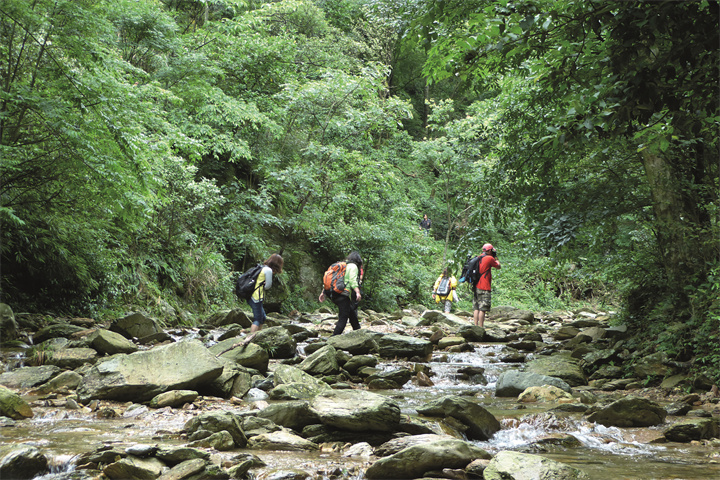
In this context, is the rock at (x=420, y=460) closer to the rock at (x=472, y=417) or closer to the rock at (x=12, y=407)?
the rock at (x=472, y=417)

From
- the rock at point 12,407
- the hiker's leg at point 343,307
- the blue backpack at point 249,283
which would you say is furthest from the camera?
the hiker's leg at point 343,307

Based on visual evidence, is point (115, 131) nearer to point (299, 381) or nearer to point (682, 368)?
point (299, 381)

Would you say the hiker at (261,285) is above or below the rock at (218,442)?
above

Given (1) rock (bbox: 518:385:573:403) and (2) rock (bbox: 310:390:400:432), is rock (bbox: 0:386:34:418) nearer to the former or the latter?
(2) rock (bbox: 310:390:400:432)

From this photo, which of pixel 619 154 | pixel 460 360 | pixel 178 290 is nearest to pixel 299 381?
pixel 460 360

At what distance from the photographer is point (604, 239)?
8.76 meters

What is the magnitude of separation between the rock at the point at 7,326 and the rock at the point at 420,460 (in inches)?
291

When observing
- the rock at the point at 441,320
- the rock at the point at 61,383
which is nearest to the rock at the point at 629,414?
the rock at the point at 61,383

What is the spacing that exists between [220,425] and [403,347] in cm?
573

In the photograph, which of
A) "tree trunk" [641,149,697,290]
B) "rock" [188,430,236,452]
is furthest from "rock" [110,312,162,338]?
"tree trunk" [641,149,697,290]

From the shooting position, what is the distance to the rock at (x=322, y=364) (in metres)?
8.18

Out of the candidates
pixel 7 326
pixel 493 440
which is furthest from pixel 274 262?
pixel 493 440

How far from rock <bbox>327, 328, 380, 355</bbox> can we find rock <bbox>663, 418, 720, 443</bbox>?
5.44m

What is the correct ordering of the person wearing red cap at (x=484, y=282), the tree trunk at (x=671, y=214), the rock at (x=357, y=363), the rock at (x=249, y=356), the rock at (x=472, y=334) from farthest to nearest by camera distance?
the person wearing red cap at (x=484, y=282)
the rock at (x=472, y=334)
the rock at (x=357, y=363)
the rock at (x=249, y=356)
the tree trunk at (x=671, y=214)
